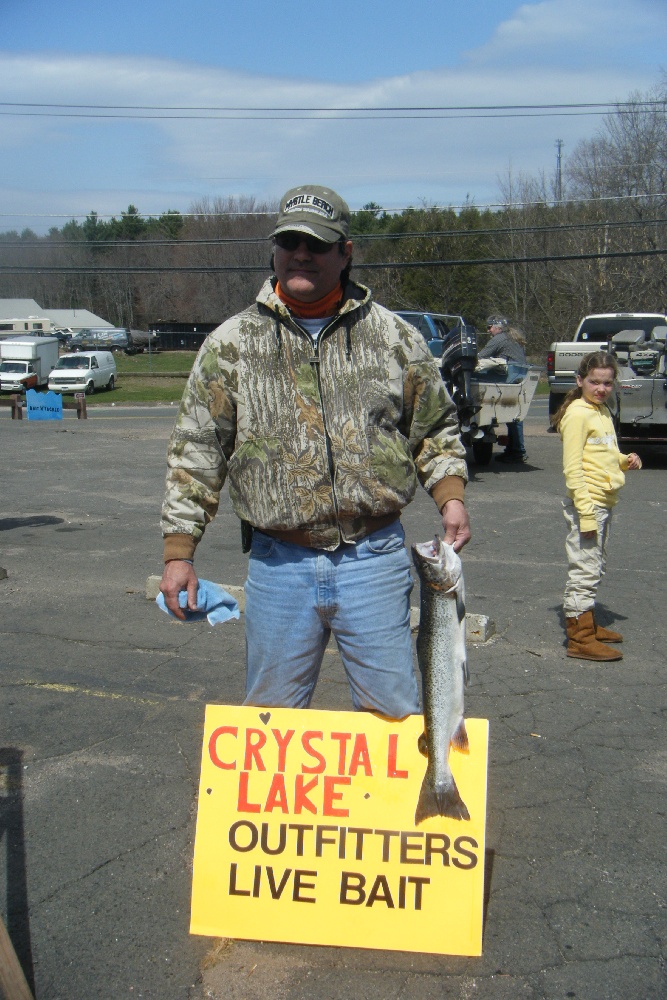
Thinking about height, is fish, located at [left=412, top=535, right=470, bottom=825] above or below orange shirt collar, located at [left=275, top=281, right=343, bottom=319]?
below

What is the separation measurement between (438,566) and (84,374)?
37.7 meters

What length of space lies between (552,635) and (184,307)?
74.1 m

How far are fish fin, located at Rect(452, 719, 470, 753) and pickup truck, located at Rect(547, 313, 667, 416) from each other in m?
15.1

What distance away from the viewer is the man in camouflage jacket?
9.35ft

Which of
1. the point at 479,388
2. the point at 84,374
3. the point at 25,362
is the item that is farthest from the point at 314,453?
the point at 25,362

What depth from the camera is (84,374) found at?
1524 inches

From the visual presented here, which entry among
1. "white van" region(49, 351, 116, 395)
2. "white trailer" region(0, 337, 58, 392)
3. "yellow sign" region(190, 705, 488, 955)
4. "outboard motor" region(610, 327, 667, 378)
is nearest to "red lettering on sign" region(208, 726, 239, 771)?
"yellow sign" region(190, 705, 488, 955)

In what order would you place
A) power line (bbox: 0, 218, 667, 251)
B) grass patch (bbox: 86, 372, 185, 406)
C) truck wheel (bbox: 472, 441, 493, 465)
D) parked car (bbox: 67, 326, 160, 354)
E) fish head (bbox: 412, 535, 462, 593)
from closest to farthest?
fish head (bbox: 412, 535, 462, 593)
truck wheel (bbox: 472, 441, 493, 465)
power line (bbox: 0, 218, 667, 251)
grass patch (bbox: 86, 372, 185, 406)
parked car (bbox: 67, 326, 160, 354)

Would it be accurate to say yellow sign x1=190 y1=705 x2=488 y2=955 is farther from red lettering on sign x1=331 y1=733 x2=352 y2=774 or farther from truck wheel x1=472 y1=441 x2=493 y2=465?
truck wheel x1=472 y1=441 x2=493 y2=465

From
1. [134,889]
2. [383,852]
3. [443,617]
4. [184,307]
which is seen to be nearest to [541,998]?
[383,852]

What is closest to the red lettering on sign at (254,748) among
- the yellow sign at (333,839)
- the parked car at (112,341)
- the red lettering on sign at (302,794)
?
the yellow sign at (333,839)

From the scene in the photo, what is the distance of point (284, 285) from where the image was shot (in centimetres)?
290

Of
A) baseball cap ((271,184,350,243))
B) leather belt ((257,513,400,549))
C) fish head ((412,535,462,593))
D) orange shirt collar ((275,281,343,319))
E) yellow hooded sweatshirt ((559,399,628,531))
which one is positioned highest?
baseball cap ((271,184,350,243))

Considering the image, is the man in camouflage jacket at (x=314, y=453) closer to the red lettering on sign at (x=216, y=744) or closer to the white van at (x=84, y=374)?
the red lettering on sign at (x=216, y=744)
